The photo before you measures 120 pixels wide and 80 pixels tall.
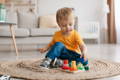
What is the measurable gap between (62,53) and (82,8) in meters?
3.74

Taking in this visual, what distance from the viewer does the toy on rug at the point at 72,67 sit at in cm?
175

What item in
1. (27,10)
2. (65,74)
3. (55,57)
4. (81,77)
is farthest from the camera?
(27,10)

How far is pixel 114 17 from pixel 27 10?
6.42 feet

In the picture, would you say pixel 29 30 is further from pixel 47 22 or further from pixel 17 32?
pixel 47 22

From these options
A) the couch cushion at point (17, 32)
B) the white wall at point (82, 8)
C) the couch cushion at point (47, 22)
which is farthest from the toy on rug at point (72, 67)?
the white wall at point (82, 8)

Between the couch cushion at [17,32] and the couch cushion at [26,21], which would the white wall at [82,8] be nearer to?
the couch cushion at [26,21]

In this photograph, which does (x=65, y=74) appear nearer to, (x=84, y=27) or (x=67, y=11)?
(x=67, y=11)

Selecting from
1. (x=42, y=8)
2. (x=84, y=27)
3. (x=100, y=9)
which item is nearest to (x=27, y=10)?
(x=42, y=8)

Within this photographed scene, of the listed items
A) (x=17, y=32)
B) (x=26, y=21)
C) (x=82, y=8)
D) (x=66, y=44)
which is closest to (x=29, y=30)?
(x=17, y=32)

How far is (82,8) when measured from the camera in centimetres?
554

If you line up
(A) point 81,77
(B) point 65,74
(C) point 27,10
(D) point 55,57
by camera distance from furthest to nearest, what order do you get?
(C) point 27,10, (D) point 55,57, (B) point 65,74, (A) point 81,77

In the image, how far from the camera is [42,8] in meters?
5.49

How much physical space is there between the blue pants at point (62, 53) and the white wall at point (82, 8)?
3626 millimetres

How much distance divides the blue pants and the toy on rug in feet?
0.22
